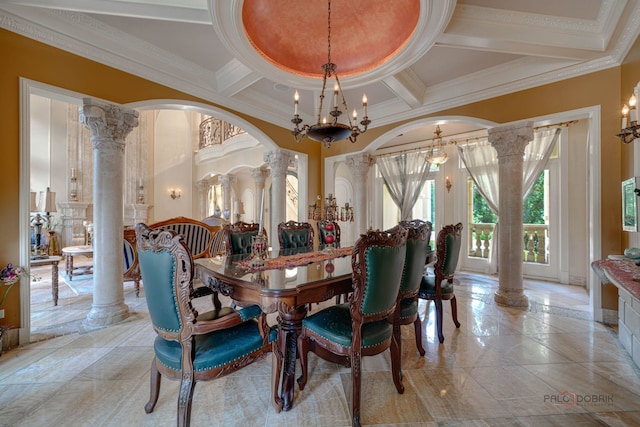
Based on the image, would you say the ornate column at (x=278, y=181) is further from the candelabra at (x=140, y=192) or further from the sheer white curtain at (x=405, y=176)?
the candelabra at (x=140, y=192)

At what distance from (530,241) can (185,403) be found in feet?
20.0

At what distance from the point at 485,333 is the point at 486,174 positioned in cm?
364

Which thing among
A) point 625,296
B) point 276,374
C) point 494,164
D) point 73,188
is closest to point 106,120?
point 276,374

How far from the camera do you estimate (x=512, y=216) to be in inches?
142

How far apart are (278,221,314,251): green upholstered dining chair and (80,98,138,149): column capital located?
212cm

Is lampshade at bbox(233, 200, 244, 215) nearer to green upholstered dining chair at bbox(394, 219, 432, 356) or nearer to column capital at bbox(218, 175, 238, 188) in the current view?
column capital at bbox(218, 175, 238, 188)

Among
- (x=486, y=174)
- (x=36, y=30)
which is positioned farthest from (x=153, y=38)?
(x=486, y=174)

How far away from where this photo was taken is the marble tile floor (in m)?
1.64

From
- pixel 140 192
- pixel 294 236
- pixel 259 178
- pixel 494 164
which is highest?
pixel 259 178

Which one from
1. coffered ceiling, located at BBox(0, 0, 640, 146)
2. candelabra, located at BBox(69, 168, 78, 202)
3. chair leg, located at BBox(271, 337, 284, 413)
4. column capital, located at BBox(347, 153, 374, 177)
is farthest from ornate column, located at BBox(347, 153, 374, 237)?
candelabra, located at BBox(69, 168, 78, 202)

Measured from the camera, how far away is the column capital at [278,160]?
16.7 ft

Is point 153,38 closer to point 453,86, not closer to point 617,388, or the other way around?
point 453,86

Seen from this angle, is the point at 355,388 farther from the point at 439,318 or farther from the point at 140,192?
the point at 140,192

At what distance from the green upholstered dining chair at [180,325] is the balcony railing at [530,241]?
5.67m
